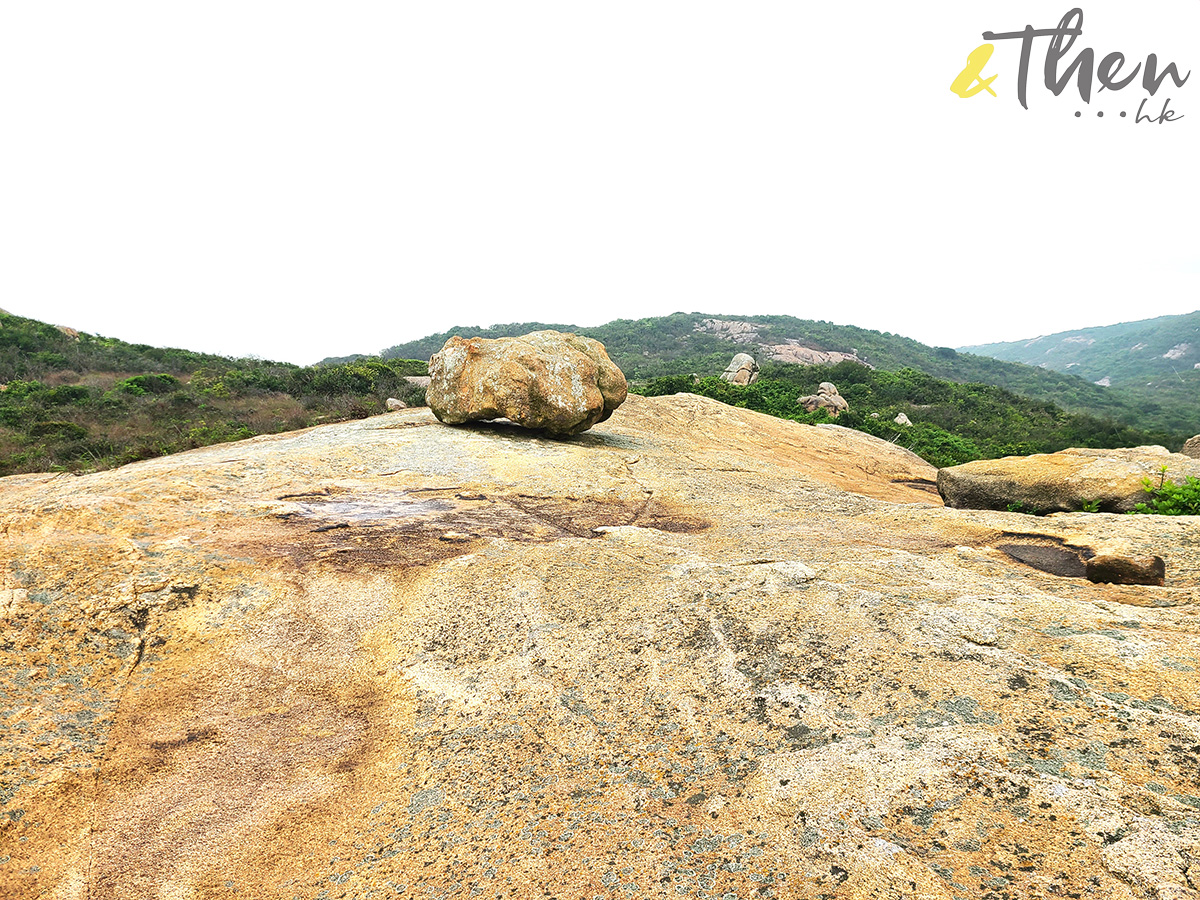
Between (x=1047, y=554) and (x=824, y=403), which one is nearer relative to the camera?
(x=1047, y=554)

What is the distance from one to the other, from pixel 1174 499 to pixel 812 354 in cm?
7397

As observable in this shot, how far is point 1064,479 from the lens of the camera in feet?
31.8

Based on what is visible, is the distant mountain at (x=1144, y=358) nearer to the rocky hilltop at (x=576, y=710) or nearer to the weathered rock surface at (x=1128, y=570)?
the weathered rock surface at (x=1128, y=570)

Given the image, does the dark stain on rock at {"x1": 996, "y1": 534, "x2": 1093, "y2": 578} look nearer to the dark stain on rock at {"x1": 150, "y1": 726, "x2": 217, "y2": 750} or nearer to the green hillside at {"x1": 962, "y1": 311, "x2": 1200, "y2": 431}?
the dark stain on rock at {"x1": 150, "y1": 726, "x2": 217, "y2": 750}

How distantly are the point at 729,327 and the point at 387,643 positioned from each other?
3891 inches

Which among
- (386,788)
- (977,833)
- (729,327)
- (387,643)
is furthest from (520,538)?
(729,327)

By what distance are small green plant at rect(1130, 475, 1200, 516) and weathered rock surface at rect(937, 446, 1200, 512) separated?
39 centimetres

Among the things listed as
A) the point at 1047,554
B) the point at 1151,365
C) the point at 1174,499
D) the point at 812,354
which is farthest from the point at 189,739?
the point at 1151,365

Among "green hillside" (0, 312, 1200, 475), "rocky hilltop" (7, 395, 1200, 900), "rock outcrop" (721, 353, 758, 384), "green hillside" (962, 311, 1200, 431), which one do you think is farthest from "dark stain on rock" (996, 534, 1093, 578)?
"green hillside" (962, 311, 1200, 431)

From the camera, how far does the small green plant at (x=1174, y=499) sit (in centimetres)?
806

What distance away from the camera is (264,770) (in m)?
3.49

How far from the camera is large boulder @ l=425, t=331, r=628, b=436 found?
12.1 meters

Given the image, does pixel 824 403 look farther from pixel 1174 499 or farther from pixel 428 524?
pixel 428 524

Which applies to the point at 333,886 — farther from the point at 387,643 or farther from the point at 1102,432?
the point at 1102,432
